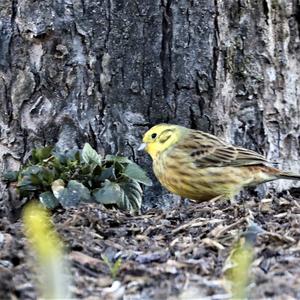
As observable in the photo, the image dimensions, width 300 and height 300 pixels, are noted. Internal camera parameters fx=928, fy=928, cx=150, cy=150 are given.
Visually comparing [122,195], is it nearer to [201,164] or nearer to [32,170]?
[32,170]

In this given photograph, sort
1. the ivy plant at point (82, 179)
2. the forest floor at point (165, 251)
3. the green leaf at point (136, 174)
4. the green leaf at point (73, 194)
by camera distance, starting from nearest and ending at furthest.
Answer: the forest floor at point (165, 251) → the green leaf at point (73, 194) → the ivy plant at point (82, 179) → the green leaf at point (136, 174)

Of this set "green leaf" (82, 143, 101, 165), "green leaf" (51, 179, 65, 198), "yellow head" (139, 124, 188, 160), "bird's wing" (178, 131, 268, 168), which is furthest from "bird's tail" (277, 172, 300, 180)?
"green leaf" (51, 179, 65, 198)

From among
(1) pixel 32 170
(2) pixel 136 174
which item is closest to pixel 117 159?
(2) pixel 136 174

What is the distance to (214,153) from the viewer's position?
7.00m

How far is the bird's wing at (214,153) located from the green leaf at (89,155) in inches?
34.3

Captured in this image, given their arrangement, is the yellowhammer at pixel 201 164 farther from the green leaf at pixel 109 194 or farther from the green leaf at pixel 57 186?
the green leaf at pixel 57 186

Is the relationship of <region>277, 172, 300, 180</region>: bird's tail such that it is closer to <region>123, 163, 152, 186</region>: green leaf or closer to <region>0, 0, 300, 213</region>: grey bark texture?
<region>0, 0, 300, 213</region>: grey bark texture

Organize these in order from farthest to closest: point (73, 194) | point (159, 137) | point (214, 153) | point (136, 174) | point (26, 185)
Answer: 1. point (214, 153)
2. point (159, 137)
3. point (136, 174)
4. point (26, 185)
5. point (73, 194)

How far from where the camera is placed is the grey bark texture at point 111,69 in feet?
22.0

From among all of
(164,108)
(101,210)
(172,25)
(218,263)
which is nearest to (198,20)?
(172,25)

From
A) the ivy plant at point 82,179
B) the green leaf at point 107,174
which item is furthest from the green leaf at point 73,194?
the green leaf at point 107,174

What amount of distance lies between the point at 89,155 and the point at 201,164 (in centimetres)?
112

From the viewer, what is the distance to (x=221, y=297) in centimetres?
408

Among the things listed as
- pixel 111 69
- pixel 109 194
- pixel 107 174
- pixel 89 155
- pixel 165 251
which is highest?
pixel 111 69
